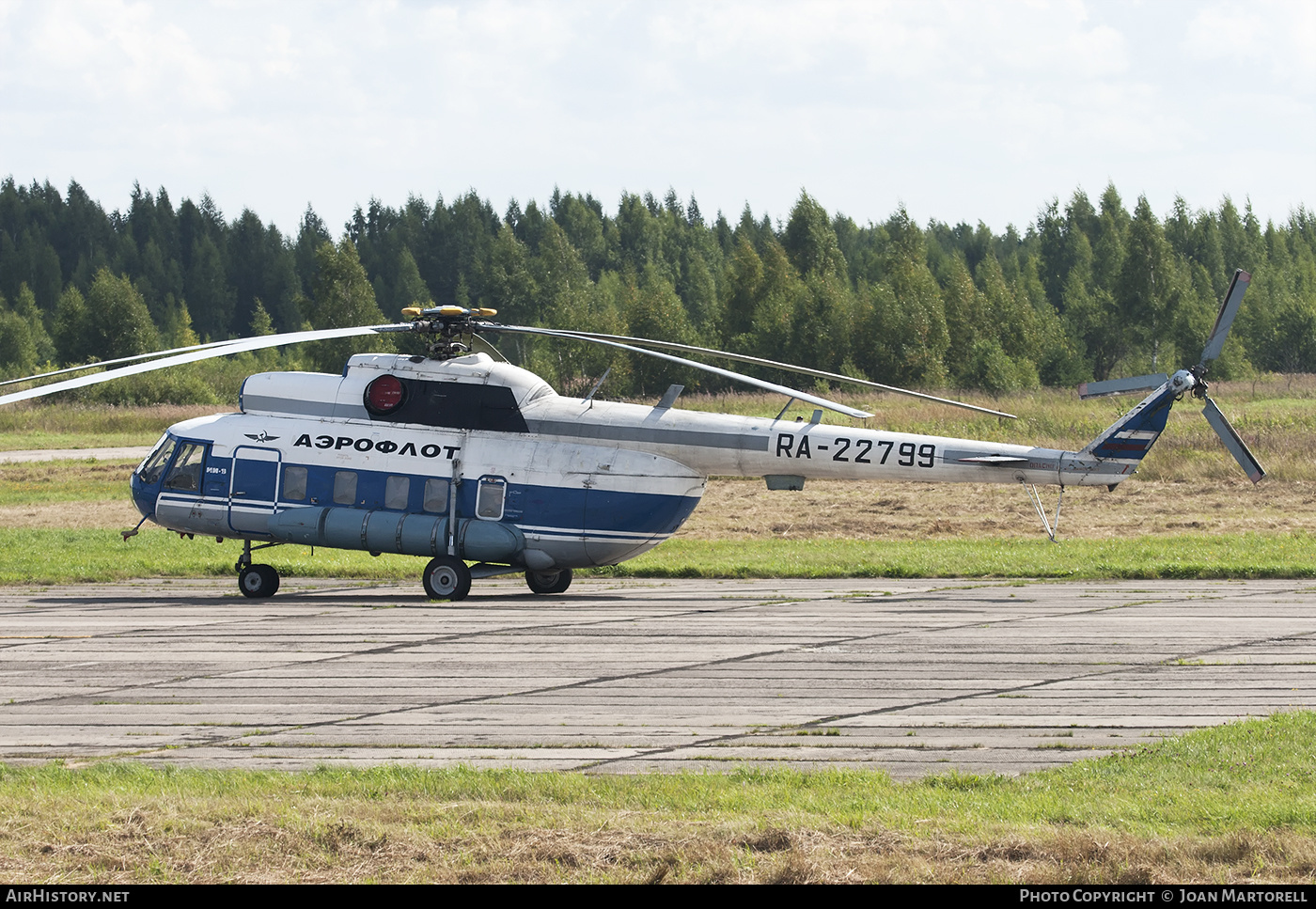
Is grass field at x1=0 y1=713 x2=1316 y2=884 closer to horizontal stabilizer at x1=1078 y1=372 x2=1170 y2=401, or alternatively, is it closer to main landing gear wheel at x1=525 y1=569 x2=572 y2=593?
horizontal stabilizer at x1=1078 y1=372 x2=1170 y2=401

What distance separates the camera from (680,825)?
23.6 ft

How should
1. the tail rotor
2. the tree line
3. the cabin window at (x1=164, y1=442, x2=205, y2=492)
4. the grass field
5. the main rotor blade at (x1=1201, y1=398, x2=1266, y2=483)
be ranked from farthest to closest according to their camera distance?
the tree line, the cabin window at (x1=164, y1=442, x2=205, y2=492), the main rotor blade at (x1=1201, y1=398, x2=1266, y2=483), the tail rotor, the grass field

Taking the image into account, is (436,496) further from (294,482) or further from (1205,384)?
(1205,384)

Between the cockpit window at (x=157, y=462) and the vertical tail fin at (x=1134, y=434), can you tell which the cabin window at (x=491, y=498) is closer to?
the cockpit window at (x=157, y=462)

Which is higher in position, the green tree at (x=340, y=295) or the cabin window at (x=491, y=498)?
the green tree at (x=340, y=295)

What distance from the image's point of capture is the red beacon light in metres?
18.4

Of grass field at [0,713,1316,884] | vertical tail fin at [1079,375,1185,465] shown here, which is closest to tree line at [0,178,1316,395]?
vertical tail fin at [1079,375,1185,465]

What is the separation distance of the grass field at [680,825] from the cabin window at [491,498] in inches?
369

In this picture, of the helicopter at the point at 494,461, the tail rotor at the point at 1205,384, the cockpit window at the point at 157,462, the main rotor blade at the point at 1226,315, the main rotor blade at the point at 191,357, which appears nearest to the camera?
the main rotor blade at the point at 191,357

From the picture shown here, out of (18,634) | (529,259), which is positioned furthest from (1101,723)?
(529,259)

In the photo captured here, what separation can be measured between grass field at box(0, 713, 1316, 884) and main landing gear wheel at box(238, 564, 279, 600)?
9.72 meters

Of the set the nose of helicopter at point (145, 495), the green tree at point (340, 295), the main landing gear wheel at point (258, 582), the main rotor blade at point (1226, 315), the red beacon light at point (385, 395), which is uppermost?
the green tree at point (340, 295)

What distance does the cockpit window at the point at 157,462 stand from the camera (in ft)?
62.6

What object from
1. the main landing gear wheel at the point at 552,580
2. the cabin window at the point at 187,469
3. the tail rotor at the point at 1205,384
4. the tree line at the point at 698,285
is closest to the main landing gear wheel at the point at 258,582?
the cabin window at the point at 187,469
